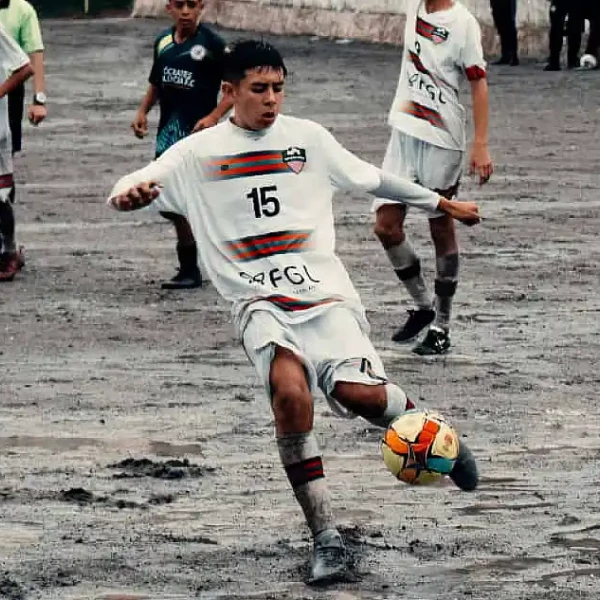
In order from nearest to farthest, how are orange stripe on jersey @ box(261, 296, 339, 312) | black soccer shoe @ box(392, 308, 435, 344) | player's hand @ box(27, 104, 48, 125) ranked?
orange stripe on jersey @ box(261, 296, 339, 312) < black soccer shoe @ box(392, 308, 435, 344) < player's hand @ box(27, 104, 48, 125)

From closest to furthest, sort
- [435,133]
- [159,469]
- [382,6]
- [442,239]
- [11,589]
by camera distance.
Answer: [11,589] → [159,469] → [435,133] → [442,239] → [382,6]

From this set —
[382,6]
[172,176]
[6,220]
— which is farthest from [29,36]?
[382,6]

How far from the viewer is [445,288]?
11.6 meters

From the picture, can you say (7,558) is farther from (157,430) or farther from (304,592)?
(157,430)

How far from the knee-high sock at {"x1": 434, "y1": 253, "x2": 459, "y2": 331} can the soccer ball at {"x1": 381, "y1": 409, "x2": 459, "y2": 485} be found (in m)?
4.21

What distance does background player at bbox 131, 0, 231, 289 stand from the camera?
43.9 feet

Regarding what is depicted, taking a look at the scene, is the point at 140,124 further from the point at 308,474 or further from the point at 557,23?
the point at 557,23

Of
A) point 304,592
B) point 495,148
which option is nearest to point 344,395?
point 304,592

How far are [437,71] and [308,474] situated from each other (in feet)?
15.3

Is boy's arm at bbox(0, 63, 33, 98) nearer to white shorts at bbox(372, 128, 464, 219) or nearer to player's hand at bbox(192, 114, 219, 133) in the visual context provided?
player's hand at bbox(192, 114, 219, 133)

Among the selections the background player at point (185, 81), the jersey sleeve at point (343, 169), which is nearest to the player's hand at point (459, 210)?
the jersey sleeve at point (343, 169)

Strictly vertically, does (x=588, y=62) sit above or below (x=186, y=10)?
below

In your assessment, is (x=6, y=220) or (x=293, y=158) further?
(x=6, y=220)

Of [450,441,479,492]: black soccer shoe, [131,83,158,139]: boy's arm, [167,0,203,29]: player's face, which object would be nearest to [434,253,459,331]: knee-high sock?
[167,0,203,29]: player's face
